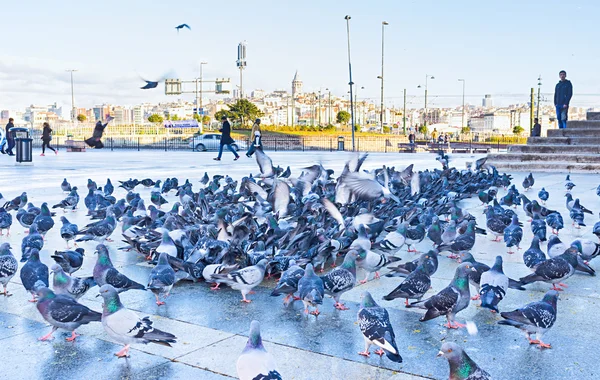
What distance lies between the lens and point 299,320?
4438mm

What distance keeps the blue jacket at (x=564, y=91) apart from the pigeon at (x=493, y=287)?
16288mm

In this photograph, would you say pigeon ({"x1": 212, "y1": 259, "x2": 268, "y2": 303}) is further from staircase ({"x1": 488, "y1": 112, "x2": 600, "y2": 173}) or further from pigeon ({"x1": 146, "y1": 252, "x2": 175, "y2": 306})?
staircase ({"x1": 488, "y1": 112, "x2": 600, "y2": 173})

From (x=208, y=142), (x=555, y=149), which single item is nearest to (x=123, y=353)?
(x=555, y=149)

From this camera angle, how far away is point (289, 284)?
15.3ft

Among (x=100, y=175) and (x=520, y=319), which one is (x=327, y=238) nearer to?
(x=520, y=319)

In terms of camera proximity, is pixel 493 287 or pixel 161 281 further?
pixel 161 281

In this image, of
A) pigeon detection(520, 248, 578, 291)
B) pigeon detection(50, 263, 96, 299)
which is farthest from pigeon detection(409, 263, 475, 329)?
pigeon detection(50, 263, 96, 299)

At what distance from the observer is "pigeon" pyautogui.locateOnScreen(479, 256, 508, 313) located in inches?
173

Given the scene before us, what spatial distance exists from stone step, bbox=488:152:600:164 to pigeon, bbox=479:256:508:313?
15707mm

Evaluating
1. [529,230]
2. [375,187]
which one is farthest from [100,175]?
[529,230]

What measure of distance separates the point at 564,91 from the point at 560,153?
191 centimetres

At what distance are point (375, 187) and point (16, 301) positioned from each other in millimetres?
4744

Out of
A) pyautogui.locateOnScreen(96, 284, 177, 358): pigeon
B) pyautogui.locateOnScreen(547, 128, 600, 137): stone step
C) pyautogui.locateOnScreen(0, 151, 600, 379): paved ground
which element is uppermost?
pyautogui.locateOnScreen(547, 128, 600, 137): stone step

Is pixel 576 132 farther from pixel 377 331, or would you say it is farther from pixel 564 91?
pixel 377 331
